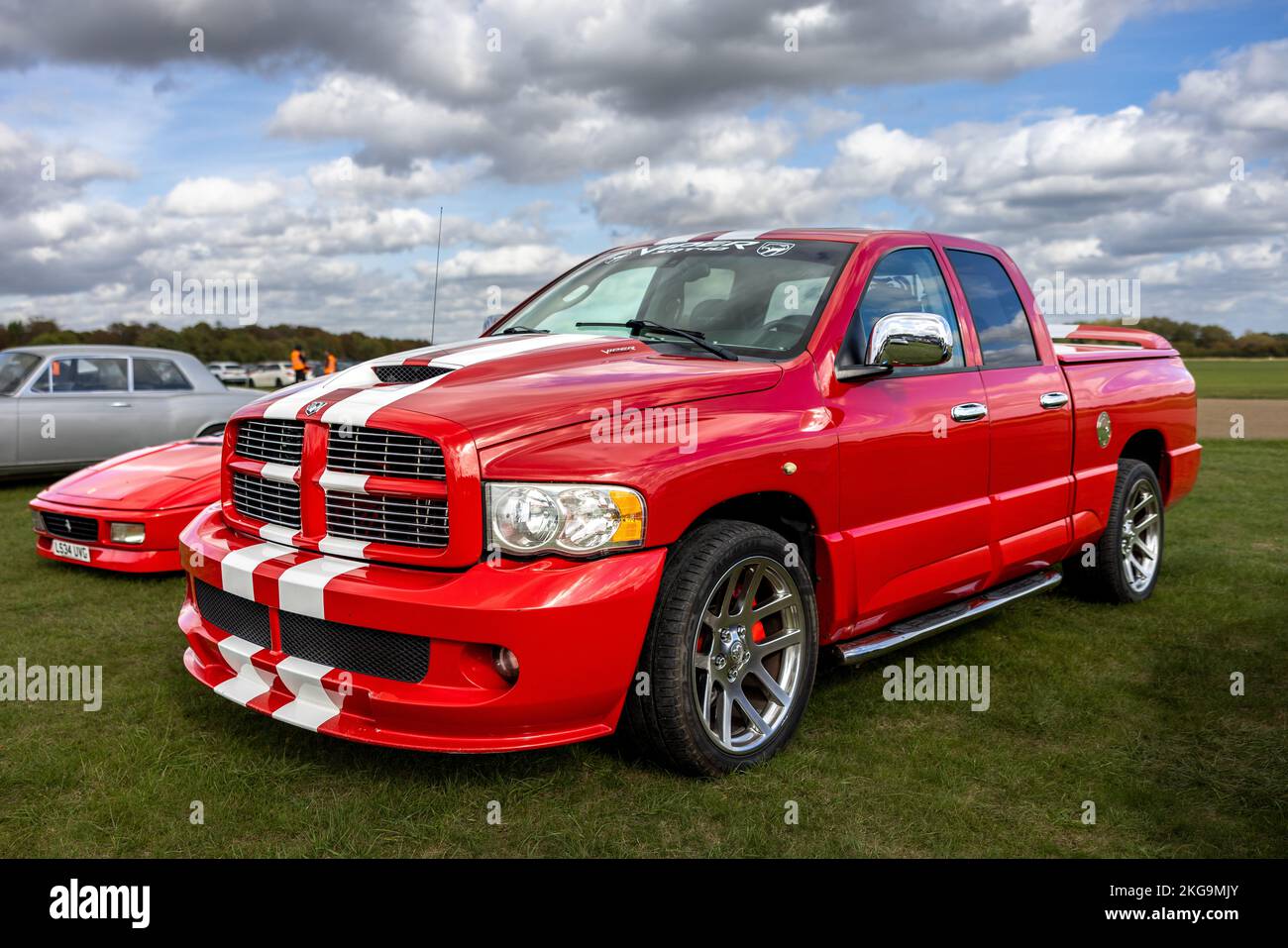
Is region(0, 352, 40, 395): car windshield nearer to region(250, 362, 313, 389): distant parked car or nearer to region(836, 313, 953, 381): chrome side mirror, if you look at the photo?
region(836, 313, 953, 381): chrome side mirror

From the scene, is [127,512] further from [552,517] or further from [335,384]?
[552,517]

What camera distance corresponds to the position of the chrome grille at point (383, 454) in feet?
9.70

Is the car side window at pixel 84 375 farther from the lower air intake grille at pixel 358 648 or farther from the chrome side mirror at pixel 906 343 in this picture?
the chrome side mirror at pixel 906 343

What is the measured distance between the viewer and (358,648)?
3010mm

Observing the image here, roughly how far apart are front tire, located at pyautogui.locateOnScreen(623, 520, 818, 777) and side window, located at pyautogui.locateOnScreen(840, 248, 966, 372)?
0.90 metres

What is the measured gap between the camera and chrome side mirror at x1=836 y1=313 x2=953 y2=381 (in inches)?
144

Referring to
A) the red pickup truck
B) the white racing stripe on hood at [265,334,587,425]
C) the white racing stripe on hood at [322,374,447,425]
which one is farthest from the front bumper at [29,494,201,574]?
the white racing stripe on hood at [322,374,447,425]

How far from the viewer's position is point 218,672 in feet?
11.5

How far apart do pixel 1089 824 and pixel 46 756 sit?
3.35 m

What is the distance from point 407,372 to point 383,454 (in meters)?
0.49

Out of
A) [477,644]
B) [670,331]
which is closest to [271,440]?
[477,644]
